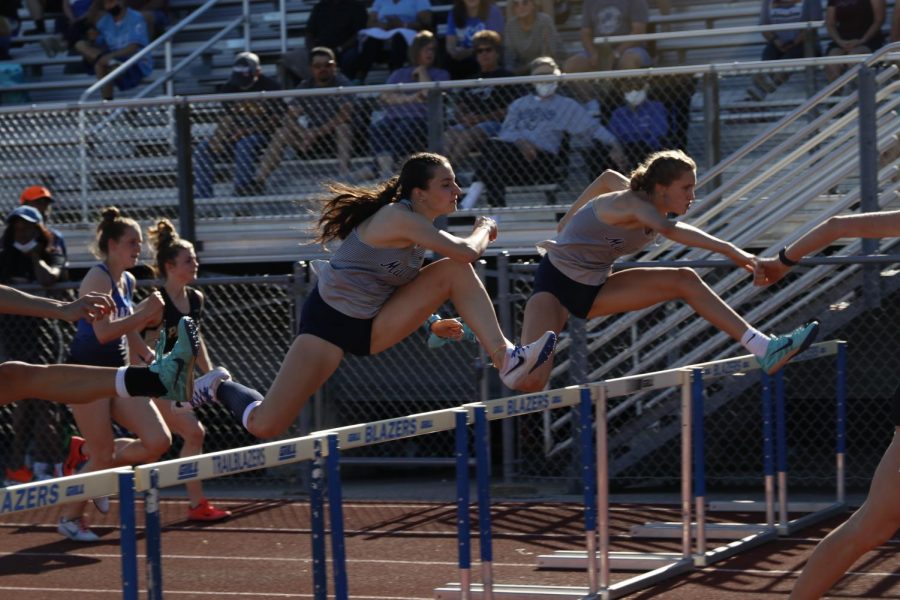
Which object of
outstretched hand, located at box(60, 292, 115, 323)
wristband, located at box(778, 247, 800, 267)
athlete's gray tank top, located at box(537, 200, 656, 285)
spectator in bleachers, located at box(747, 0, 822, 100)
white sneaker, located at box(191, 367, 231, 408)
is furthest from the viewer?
spectator in bleachers, located at box(747, 0, 822, 100)

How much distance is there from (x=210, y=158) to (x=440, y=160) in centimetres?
513

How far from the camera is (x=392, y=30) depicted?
14.1m

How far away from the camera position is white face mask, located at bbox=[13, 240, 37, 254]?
36.7 feet

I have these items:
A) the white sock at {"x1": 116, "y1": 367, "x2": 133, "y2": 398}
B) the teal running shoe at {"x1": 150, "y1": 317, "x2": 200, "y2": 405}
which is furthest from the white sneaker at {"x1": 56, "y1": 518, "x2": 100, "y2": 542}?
the teal running shoe at {"x1": 150, "y1": 317, "x2": 200, "y2": 405}

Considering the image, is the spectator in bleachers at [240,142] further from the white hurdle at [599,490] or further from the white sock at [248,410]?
the white hurdle at [599,490]

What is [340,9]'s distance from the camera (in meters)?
14.3

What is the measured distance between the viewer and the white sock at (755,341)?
6.95m

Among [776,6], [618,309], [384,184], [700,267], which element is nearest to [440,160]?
[384,184]

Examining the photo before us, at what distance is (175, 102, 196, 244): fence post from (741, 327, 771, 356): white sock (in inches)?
234

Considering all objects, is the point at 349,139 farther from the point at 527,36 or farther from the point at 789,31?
the point at 789,31

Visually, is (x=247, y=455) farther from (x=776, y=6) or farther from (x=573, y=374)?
(x=776, y=6)

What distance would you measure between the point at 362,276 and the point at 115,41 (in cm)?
1038

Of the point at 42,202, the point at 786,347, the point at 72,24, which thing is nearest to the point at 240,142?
the point at 42,202

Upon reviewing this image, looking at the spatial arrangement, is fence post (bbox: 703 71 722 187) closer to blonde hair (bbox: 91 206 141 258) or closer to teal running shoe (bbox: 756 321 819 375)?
teal running shoe (bbox: 756 321 819 375)
